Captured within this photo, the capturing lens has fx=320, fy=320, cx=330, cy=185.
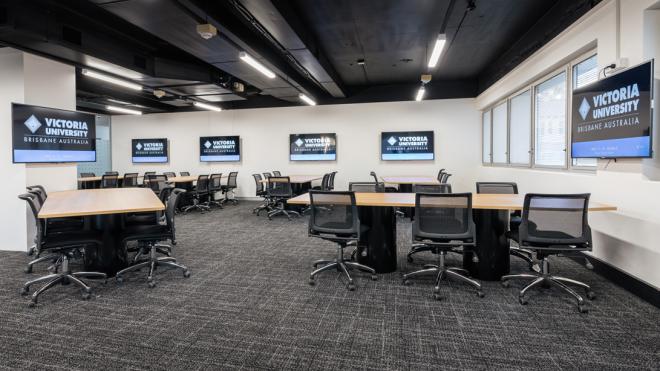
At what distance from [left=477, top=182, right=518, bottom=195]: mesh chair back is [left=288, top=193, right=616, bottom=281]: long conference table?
2.95 feet

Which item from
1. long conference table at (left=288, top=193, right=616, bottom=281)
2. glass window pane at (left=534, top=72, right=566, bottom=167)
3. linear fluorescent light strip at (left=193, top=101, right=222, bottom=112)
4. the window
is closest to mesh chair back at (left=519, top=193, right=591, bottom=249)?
long conference table at (left=288, top=193, right=616, bottom=281)

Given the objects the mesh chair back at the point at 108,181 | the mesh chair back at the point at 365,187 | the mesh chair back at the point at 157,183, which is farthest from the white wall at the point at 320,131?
the mesh chair back at the point at 365,187

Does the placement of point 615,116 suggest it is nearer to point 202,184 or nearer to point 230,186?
point 202,184

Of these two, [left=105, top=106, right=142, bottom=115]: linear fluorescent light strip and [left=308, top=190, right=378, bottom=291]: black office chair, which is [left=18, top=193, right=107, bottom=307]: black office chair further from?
[left=105, top=106, right=142, bottom=115]: linear fluorescent light strip

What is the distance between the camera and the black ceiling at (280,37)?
389 centimetres

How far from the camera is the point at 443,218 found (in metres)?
2.81

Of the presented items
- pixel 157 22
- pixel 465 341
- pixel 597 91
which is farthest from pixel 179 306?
pixel 597 91

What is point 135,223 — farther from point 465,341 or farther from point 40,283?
point 465,341

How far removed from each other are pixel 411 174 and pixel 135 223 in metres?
7.01

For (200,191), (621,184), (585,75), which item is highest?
(585,75)

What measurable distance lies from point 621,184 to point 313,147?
24.0ft

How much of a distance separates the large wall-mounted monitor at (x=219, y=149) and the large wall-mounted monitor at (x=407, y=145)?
14.7 feet

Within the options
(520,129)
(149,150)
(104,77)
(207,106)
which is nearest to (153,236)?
(104,77)

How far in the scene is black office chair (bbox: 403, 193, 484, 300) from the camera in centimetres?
272
